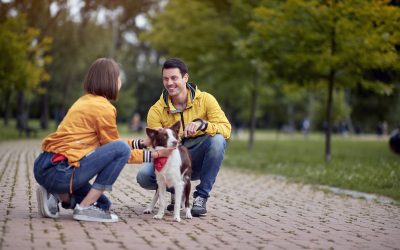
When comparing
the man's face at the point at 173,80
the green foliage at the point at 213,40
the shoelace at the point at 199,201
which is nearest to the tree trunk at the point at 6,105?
the green foliage at the point at 213,40

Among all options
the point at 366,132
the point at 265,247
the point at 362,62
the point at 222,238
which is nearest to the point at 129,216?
the point at 222,238

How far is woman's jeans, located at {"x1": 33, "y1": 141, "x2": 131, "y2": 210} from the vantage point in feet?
19.9

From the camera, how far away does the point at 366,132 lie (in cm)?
7625

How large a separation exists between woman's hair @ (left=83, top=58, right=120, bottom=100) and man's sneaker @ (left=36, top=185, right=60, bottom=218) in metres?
1.16

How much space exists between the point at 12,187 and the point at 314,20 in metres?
10.5

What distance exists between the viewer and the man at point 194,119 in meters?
7.03

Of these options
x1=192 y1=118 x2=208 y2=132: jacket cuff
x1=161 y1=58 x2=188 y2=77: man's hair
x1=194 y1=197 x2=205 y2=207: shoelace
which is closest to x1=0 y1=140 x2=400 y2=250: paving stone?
x1=194 y1=197 x2=205 y2=207: shoelace

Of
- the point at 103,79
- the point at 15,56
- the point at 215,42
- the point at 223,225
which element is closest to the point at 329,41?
the point at 215,42

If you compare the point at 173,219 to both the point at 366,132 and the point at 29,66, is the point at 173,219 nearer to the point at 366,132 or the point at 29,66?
the point at 29,66

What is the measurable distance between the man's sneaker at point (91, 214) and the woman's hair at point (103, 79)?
1214 mm

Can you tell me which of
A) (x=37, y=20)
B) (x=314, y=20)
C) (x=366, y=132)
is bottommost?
(x=366, y=132)

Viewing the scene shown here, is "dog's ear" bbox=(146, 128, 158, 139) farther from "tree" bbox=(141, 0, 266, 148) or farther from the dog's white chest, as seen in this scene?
"tree" bbox=(141, 0, 266, 148)

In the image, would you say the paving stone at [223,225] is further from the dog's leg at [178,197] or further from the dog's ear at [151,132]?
the dog's ear at [151,132]

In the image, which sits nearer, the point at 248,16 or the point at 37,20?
the point at 248,16
